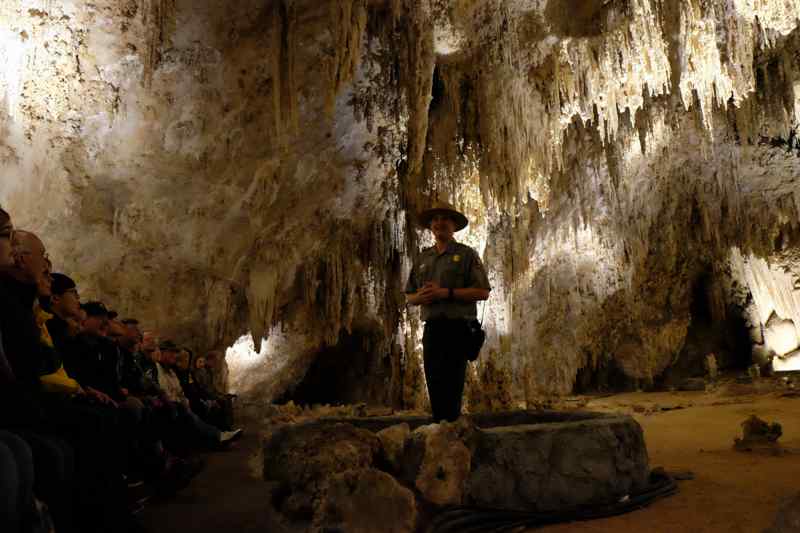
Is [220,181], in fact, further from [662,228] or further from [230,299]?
[662,228]

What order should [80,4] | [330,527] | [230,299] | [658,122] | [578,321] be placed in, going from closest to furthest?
[330,527], [80,4], [230,299], [658,122], [578,321]

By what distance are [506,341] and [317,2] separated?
732cm

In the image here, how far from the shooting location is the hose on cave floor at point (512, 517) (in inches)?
97.6

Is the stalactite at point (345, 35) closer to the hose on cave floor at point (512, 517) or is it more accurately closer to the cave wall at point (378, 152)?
the cave wall at point (378, 152)

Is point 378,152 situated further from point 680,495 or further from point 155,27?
point 680,495

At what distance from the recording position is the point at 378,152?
862 cm

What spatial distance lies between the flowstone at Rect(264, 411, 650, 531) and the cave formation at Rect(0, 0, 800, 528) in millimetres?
4541

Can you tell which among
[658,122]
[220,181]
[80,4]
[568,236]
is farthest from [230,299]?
[658,122]

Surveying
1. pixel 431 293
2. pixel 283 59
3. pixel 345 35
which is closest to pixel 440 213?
pixel 431 293

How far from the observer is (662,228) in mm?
→ 13672

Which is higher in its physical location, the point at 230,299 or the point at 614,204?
the point at 614,204

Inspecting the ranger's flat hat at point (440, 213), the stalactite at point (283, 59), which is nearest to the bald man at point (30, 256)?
the ranger's flat hat at point (440, 213)

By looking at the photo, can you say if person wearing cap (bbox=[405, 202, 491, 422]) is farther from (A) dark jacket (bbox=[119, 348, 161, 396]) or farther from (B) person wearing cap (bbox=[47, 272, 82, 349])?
(A) dark jacket (bbox=[119, 348, 161, 396])

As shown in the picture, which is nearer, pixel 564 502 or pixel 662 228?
pixel 564 502
